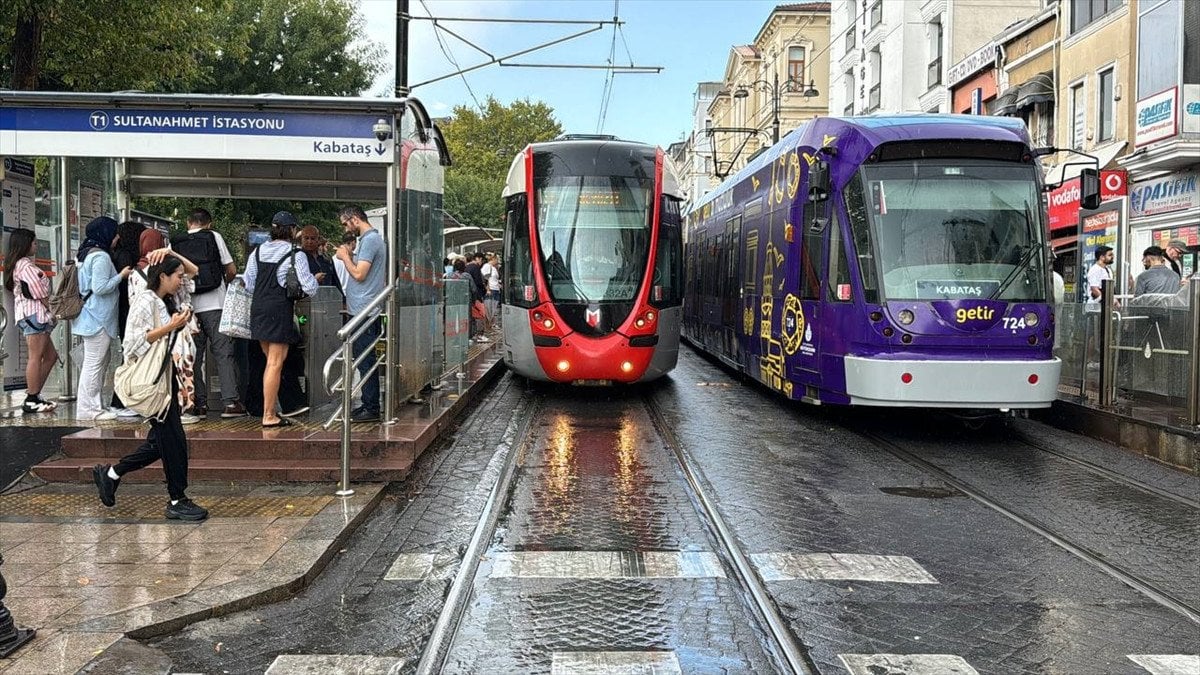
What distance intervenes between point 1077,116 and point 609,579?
22.2 m

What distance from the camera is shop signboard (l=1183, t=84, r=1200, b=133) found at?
1855 cm

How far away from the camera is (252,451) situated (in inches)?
326

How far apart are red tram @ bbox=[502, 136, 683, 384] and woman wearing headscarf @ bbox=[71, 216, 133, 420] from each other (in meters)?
5.31

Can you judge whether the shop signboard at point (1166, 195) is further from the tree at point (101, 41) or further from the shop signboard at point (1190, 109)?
the tree at point (101, 41)

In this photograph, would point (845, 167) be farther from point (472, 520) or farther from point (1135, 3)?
point (1135, 3)

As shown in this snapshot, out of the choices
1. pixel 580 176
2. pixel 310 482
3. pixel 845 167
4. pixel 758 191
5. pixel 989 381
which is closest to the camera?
pixel 310 482

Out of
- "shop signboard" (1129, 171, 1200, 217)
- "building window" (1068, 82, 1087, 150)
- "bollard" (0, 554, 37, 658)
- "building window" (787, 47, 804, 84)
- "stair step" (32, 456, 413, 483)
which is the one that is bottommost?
"bollard" (0, 554, 37, 658)

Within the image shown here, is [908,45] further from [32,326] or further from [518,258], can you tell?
[32,326]

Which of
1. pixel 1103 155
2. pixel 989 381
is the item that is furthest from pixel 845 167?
Answer: pixel 1103 155

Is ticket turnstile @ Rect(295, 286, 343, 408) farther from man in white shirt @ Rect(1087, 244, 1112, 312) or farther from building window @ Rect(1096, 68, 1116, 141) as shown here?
building window @ Rect(1096, 68, 1116, 141)

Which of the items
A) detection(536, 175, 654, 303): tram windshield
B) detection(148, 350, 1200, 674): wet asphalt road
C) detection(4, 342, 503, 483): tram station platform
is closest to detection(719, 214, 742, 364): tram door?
detection(536, 175, 654, 303): tram windshield

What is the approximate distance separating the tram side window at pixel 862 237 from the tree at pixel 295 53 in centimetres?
2205

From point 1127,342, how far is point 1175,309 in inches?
36.2

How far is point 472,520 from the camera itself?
710cm
